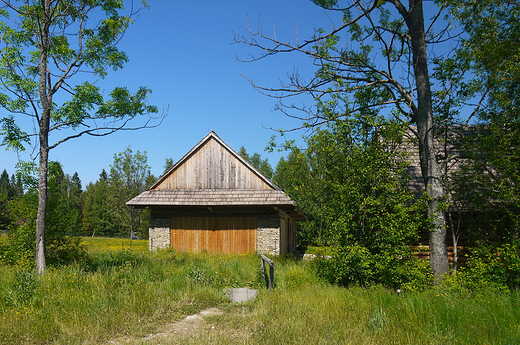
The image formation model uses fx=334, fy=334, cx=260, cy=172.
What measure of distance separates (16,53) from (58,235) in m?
5.54

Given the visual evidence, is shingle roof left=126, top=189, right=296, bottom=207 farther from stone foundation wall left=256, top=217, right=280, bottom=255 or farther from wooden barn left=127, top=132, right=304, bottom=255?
stone foundation wall left=256, top=217, right=280, bottom=255

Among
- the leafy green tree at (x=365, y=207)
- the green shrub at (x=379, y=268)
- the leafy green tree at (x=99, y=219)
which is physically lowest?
the leafy green tree at (x=99, y=219)

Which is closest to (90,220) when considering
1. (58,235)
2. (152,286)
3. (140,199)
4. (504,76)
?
(140,199)

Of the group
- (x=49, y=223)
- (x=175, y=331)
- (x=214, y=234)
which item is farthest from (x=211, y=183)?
(x=175, y=331)

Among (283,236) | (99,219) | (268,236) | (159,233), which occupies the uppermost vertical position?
(159,233)

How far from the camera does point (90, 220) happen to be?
189 ft

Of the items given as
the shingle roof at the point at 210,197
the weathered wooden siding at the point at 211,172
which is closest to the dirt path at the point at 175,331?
the shingle roof at the point at 210,197

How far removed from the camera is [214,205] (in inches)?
655

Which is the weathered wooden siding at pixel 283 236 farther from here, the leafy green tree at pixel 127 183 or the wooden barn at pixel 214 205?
the leafy green tree at pixel 127 183

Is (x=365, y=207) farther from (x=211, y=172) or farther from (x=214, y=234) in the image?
(x=211, y=172)

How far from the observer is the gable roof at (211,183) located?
16875 millimetres

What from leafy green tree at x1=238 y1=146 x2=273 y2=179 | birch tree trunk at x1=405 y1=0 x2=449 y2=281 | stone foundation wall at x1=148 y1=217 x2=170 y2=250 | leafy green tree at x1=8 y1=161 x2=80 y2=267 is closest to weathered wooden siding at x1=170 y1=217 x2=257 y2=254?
stone foundation wall at x1=148 y1=217 x2=170 y2=250

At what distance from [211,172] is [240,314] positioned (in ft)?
39.3

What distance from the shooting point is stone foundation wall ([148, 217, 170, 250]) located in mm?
17641
